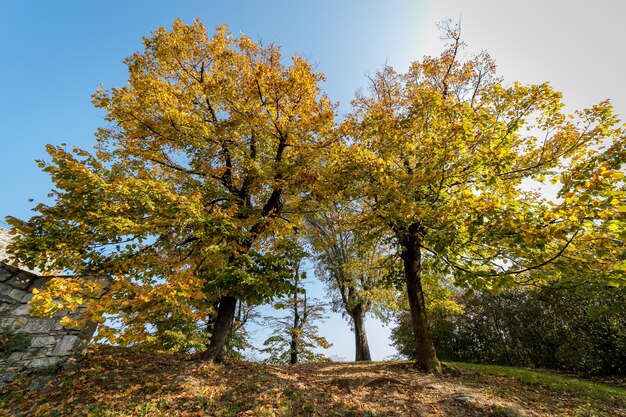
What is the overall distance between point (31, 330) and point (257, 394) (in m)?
5.78

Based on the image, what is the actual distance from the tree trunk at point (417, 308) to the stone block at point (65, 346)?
911 cm

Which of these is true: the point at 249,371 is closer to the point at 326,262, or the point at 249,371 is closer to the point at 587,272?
the point at 587,272

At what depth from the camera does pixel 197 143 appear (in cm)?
776

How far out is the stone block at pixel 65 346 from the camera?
653 cm

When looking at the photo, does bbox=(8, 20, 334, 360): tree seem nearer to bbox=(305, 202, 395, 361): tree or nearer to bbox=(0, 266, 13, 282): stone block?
bbox=(0, 266, 13, 282): stone block

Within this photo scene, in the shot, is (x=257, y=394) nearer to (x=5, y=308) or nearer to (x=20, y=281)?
(x=5, y=308)

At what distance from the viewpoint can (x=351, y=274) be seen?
14750 mm

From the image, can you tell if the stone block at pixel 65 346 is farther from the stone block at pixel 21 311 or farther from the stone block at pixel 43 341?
the stone block at pixel 21 311

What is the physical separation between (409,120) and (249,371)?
8526mm

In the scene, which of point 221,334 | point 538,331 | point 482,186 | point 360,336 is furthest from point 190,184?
point 538,331

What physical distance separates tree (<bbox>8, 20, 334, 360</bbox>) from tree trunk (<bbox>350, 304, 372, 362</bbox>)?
8393mm

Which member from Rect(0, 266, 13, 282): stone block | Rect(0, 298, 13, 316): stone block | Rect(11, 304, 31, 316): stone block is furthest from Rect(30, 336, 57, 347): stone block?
Rect(0, 266, 13, 282): stone block

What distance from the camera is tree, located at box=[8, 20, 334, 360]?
532 centimetres

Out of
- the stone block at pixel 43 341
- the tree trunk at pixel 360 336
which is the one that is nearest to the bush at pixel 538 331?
the tree trunk at pixel 360 336
